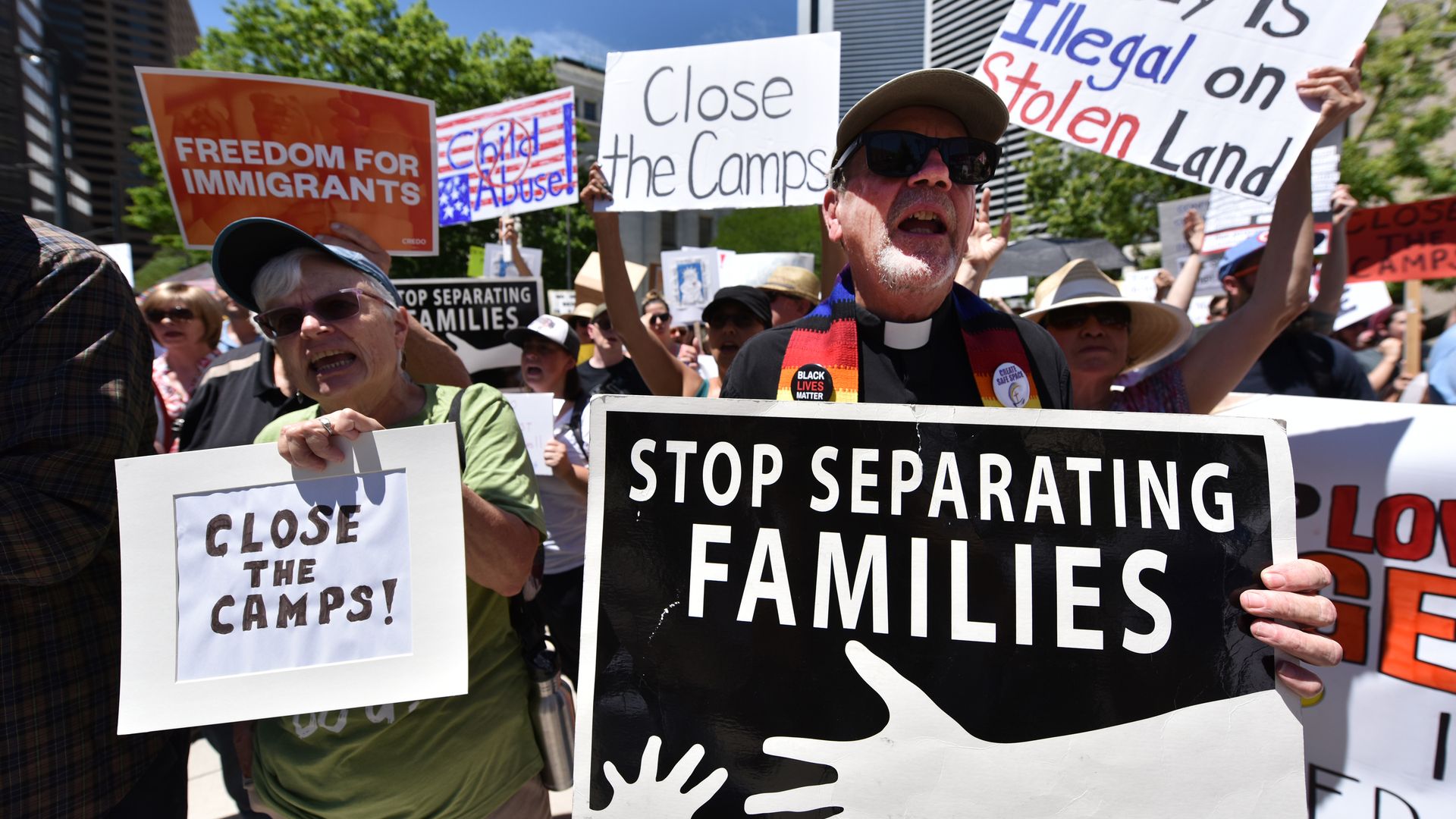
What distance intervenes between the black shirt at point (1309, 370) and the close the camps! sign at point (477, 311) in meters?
3.79

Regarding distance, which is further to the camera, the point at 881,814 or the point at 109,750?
the point at 109,750

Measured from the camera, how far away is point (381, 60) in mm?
20266

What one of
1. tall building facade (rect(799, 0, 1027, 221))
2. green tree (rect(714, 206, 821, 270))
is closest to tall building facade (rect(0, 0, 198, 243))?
tall building facade (rect(799, 0, 1027, 221))

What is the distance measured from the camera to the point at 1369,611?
6.05 ft

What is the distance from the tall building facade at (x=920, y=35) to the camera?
98.7 ft

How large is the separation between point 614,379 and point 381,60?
20.4 meters

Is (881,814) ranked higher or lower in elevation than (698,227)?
lower

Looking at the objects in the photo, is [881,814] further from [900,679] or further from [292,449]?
[292,449]

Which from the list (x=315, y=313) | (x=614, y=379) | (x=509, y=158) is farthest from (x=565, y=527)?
(x=509, y=158)

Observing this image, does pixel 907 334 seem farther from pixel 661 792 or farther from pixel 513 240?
pixel 513 240

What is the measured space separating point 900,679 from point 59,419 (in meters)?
1.70

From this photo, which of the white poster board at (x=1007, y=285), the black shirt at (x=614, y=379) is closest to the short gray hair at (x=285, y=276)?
the black shirt at (x=614, y=379)

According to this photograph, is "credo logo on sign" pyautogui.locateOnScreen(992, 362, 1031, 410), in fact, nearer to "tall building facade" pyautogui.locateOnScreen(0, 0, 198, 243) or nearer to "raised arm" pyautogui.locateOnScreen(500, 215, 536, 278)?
"tall building facade" pyautogui.locateOnScreen(0, 0, 198, 243)

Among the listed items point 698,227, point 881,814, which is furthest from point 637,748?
point 698,227
